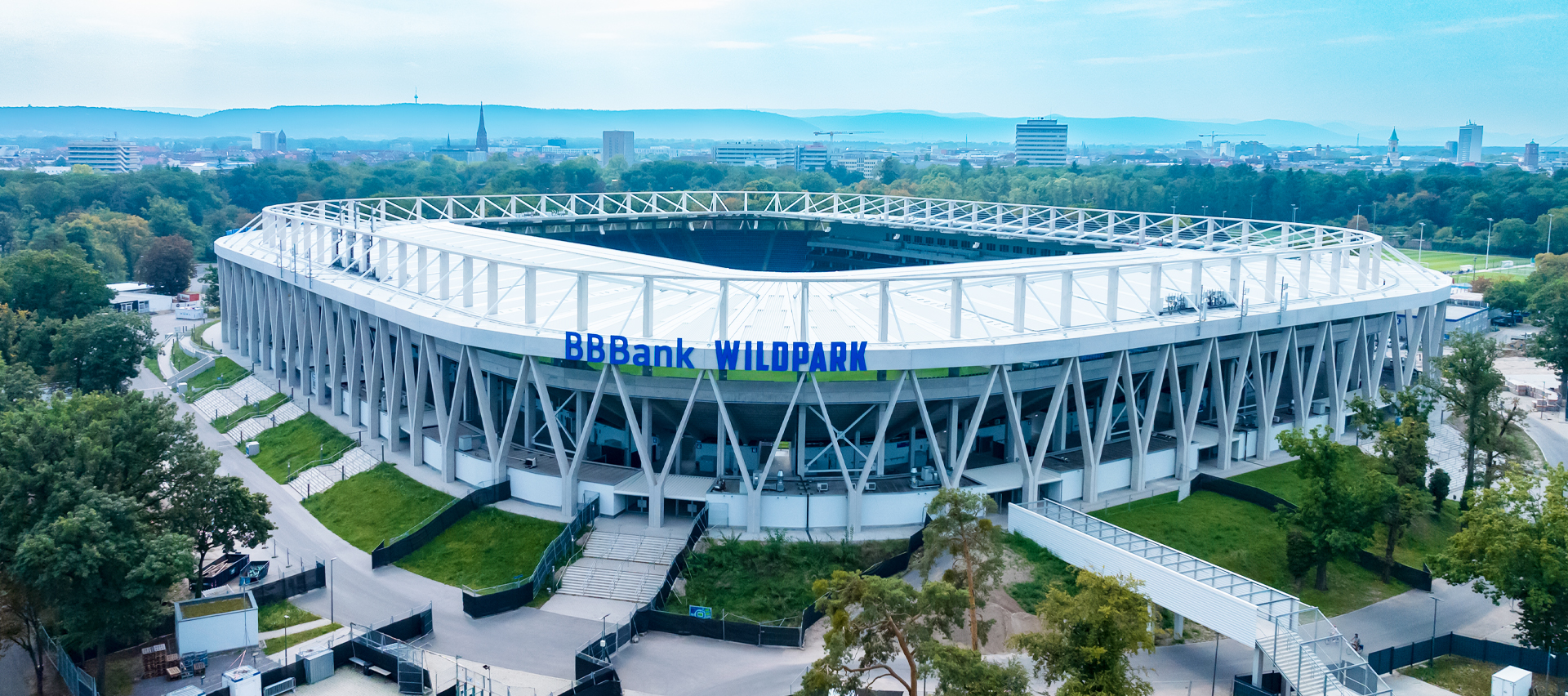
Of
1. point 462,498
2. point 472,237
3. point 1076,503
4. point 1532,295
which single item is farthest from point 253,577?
point 1532,295

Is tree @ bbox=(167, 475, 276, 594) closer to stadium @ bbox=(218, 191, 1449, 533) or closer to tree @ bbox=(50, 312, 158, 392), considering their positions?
stadium @ bbox=(218, 191, 1449, 533)

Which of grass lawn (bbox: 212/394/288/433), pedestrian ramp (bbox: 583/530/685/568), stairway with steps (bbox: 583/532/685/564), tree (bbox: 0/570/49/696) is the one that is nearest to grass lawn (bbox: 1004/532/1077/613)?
pedestrian ramp (bbox: 583/530/685/568)

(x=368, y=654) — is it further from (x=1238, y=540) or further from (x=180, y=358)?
(x=180, y=358)

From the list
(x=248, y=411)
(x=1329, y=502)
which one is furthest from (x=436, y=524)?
(x=1329, y=502)

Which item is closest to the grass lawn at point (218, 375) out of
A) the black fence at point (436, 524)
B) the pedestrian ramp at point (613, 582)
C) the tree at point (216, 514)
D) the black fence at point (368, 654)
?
the black fence at point (436, 524)

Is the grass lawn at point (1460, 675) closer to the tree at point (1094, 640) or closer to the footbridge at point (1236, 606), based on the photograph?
the footbridge at point (1236, 606)

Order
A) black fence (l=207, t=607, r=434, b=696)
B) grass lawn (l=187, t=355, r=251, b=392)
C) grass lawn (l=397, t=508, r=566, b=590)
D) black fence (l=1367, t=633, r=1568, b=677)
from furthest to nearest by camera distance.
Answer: grass lawn (l=187, t=355, r=251, b=392)
grass lawn (l=397, t=508, r=566, b=590)
black fence (l=1367, t=633, r=1568, b=677)
black fence (l=207, t=607, r=434, b=696)
